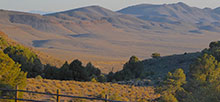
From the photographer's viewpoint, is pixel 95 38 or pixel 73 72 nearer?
pixel 73 72

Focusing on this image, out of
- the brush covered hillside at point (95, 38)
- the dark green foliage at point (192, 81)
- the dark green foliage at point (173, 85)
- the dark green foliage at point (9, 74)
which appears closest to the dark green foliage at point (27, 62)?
the dark green foliage at point (173, 85)

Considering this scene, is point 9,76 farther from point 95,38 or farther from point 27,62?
point 95,38

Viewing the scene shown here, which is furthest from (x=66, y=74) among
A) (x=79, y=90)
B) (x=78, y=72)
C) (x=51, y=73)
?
(x=79, y=90)

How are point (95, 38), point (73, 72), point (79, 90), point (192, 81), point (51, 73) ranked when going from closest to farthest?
point (192, 81)
point (79, 90)
point (73, 72)
point (51, 73)
point (95, 38)

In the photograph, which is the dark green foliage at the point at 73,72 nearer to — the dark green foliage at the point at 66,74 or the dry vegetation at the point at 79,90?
the dark green foliage at the point at 66,74

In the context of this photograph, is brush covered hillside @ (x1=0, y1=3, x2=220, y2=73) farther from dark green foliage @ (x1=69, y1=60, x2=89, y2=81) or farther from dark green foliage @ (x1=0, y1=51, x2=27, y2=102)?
dark green foliage @ (x1=0, y1=51, x2=27, y2=102)

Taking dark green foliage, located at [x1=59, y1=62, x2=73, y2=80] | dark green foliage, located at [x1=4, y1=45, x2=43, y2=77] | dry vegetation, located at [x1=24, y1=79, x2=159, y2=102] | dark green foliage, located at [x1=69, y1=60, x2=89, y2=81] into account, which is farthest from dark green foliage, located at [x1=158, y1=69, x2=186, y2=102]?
dark green foliage, located at [x1=4, y1=45, x2=43, y2=77]

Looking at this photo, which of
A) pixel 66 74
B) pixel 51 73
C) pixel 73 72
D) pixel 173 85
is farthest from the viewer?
pixel 51 73

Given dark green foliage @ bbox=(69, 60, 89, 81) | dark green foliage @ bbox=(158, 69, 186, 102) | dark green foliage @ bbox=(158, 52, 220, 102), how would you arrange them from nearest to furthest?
dark green foliage @ bbox=(158, 52, 220, 102), dark green foliage @ bbox=(158, 69, 186, 102), dark green foliage @ bbox=(69, 60, 89, 81)

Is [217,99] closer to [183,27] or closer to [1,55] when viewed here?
[1,55]

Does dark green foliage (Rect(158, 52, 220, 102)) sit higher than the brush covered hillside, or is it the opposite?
the brush covered hillside

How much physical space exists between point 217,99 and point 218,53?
16711 millimetres

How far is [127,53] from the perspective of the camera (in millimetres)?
90062

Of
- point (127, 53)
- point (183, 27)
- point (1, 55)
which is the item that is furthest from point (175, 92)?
point (183, 27)
